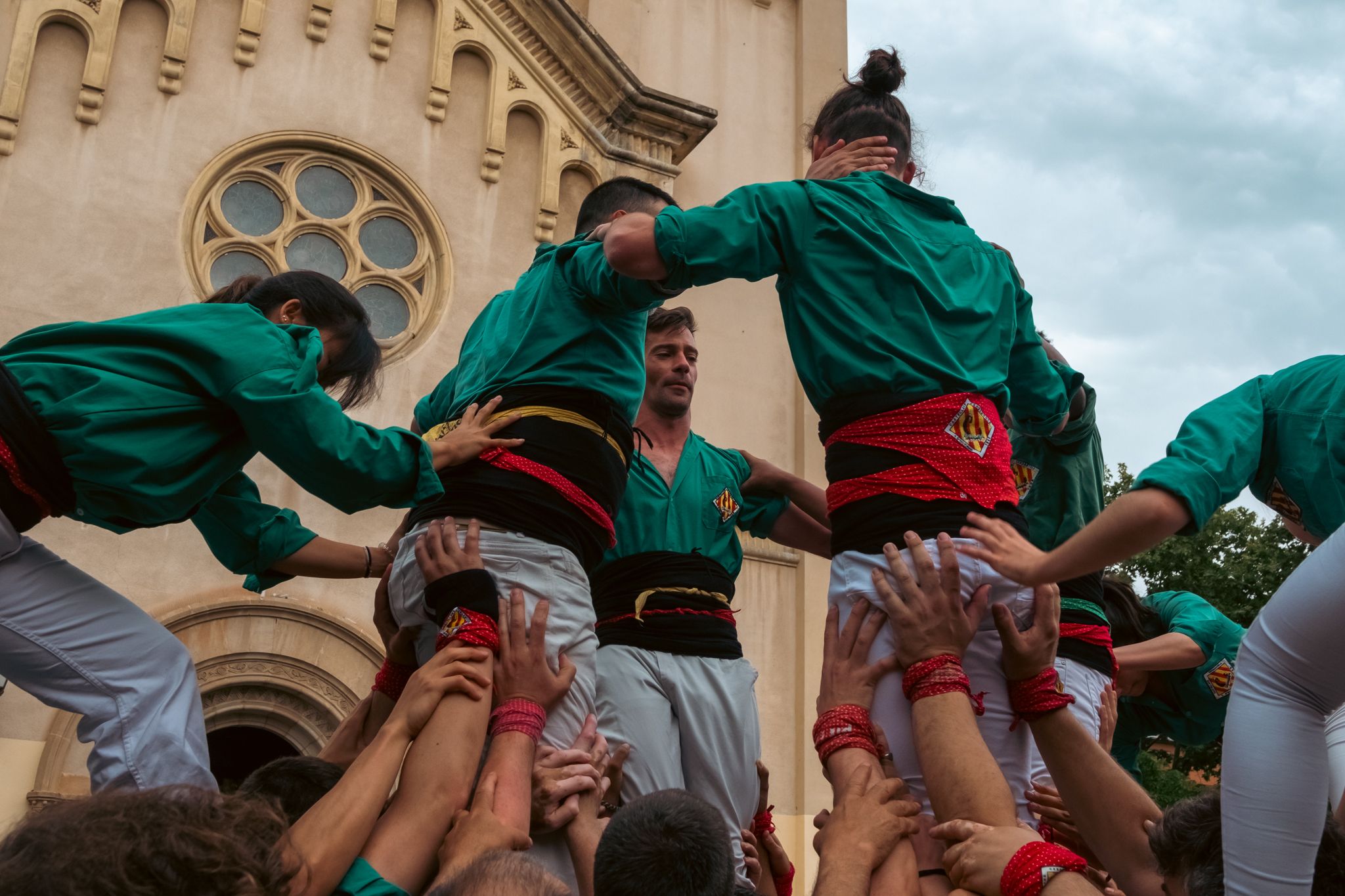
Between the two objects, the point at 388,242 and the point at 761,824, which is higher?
the point at 388,242

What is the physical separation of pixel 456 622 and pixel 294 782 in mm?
540

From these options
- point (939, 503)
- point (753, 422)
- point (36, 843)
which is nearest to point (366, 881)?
point (36, 843)

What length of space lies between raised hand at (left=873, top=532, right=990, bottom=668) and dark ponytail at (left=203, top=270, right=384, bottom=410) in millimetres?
1614

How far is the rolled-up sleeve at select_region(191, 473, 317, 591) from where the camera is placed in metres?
3.89

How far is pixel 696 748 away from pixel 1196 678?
8.06ft

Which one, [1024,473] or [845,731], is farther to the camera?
[1024,473]

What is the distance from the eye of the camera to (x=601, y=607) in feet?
13.8

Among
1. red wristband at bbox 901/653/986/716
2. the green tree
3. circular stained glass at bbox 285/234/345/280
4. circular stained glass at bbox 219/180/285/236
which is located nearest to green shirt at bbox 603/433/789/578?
red wristband at bbox 901/653/986/716

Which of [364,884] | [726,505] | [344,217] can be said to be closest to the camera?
[364,884]

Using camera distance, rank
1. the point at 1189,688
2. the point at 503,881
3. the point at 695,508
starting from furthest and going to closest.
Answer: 1. the point at 1189,688
2. the point at 695,508
3. the point at 503,881

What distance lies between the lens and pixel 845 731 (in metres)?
3.05

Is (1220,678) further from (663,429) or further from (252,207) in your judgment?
(252,207)

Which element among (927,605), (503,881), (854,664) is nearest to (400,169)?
(854,664)

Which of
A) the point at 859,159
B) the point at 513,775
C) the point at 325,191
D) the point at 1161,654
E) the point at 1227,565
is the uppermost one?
the point at 325,191
